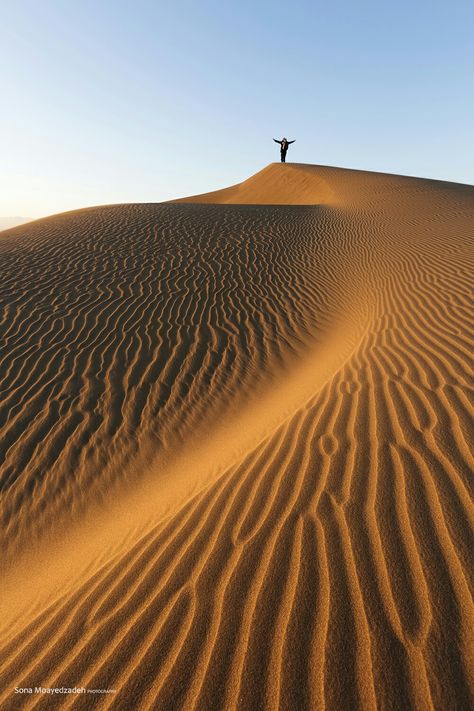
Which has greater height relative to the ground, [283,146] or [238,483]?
[283,146]

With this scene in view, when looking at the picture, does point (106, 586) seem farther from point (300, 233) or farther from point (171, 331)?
point (300, 233)

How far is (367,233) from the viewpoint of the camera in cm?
1293

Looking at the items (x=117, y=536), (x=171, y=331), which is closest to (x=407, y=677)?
(x=117, y=536)

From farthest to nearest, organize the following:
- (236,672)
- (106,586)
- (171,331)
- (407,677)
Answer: (171,331)
(106,586)
(236,672)
(407,677)

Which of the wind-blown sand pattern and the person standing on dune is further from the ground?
the person standing on dune

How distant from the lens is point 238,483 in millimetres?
3092

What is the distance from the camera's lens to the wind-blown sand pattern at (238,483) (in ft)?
5.64

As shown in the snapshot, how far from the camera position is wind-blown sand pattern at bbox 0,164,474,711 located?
5.64 feet

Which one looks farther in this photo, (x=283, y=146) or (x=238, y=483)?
(x=283, y=146)

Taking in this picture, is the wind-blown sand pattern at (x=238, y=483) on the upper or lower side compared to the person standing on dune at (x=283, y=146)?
lower

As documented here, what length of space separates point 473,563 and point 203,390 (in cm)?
422

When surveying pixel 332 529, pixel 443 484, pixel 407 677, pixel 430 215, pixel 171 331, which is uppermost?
pixel 430 215

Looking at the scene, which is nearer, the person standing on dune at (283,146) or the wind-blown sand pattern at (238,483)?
the wind-blown sand pattern at (238,483)

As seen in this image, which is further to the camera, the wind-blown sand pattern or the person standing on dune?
the person standing on dune
